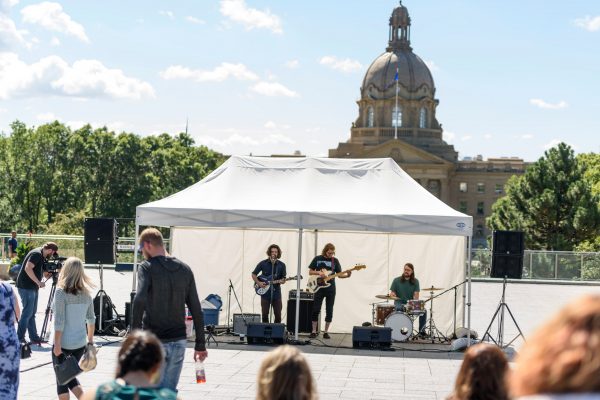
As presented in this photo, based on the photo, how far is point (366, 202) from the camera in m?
16.0

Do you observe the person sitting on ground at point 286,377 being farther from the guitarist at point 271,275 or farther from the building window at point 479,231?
the building window at point 479,231

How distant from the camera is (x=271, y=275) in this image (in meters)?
17.1

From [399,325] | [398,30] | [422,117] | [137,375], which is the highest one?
[398,30]

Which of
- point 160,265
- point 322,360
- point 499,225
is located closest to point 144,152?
point 499,225

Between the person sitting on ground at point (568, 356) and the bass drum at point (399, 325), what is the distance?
1437 cm

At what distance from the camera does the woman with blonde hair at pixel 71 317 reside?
8266 mm

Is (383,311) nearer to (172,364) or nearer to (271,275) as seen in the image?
(271,275)

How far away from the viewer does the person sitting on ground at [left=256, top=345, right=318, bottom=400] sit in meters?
3.85

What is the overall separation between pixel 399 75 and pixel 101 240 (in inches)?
4340

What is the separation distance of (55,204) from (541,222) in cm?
4065

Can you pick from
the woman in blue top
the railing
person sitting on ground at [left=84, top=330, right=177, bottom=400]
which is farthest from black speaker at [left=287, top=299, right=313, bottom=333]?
the railing

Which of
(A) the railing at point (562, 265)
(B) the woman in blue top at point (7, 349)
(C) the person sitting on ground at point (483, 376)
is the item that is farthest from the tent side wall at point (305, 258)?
(A) the railing at point (562, 265)

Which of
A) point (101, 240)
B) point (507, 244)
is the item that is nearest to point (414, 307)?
point (507, 244)

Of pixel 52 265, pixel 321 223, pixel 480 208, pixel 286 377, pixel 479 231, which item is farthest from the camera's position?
pixel 480 208
